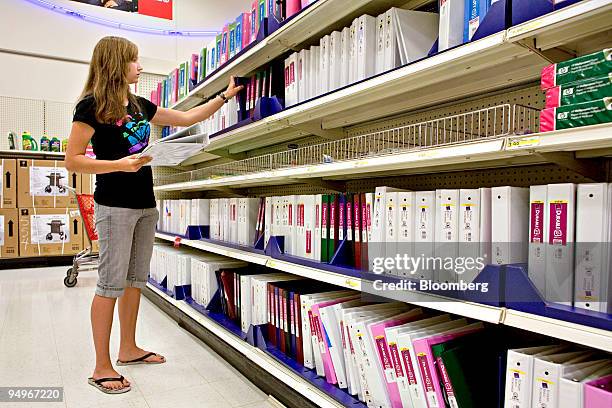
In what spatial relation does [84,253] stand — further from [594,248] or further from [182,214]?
[594,248]

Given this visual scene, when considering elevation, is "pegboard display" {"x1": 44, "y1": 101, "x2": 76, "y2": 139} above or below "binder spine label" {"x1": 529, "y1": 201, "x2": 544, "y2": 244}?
above

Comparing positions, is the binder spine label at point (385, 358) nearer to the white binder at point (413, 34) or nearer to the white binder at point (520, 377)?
the white binder at point (520, 377)

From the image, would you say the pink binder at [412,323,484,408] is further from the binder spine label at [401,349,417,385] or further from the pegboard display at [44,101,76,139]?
the pegboard display at [44,101,76,139]

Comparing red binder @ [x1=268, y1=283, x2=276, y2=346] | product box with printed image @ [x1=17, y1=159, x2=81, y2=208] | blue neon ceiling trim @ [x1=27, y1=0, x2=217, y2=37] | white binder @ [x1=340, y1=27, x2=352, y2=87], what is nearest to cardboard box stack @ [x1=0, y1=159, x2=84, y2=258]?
product box with printed image @ [x1=17, y1=159, x2=81, y2=208]

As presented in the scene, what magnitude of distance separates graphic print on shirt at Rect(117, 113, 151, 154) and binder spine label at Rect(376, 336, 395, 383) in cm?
147

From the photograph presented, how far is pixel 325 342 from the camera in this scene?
5.71 feet

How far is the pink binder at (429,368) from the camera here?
1.27m

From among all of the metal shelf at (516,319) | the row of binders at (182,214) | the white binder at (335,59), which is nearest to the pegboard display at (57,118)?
the row of binders at (182,214)

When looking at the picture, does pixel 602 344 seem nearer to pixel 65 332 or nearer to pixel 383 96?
pixel 383 96

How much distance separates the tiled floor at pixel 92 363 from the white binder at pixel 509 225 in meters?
1.28

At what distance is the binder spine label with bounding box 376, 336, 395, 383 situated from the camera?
4.66 feet

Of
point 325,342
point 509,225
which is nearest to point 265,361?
point 325,342

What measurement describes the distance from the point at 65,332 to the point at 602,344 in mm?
3068

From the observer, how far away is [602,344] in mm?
865
